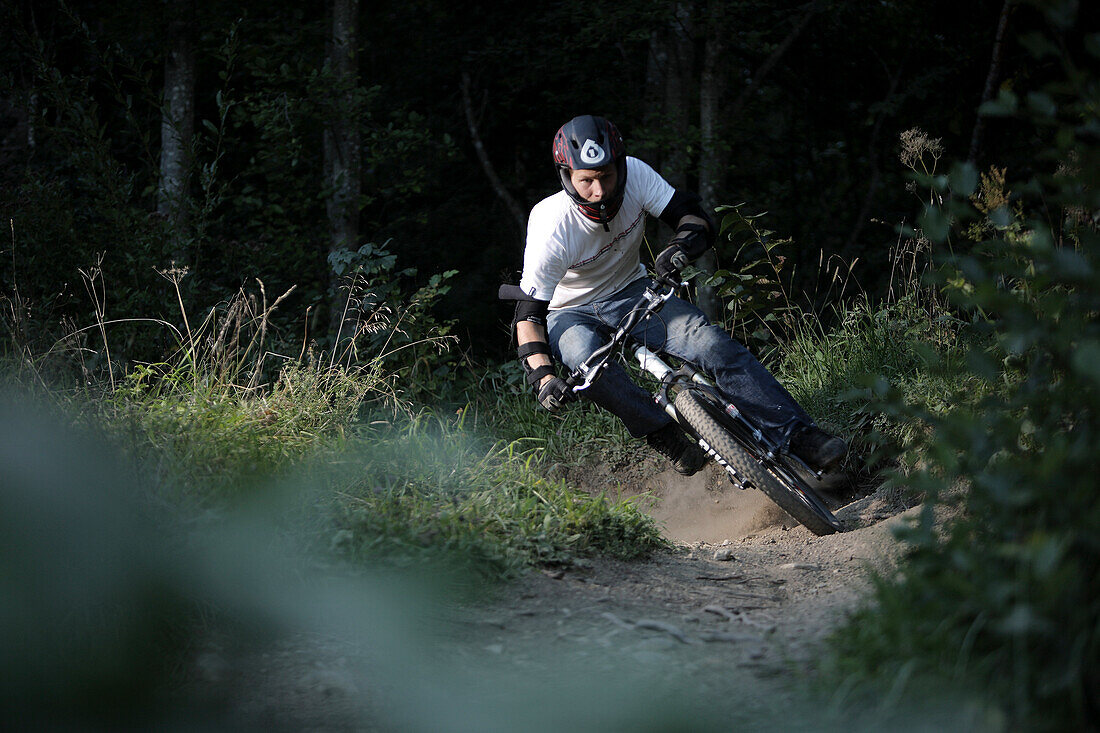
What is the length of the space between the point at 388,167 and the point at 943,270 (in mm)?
7468

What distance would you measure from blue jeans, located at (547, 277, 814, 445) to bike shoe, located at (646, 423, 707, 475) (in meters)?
0.06

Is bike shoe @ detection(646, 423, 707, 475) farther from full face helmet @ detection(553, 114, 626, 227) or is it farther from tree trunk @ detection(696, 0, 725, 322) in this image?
Answer: tree trunk @ detection(696, 0, 725, 322)

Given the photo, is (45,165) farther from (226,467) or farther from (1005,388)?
(1005,388)

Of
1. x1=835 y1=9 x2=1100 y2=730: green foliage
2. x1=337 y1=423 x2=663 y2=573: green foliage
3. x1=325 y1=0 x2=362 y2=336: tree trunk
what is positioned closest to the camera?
x1=835 y1=9 x2=1100 y2=730: green foliage

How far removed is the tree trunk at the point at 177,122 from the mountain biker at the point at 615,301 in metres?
3.54

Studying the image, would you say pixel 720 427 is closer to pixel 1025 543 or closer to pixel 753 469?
pixel 753 469

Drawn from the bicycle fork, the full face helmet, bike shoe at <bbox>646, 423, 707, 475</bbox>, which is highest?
the full face helmet

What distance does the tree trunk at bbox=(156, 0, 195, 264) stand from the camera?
709 centimetres

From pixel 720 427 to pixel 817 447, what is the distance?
1.48ft

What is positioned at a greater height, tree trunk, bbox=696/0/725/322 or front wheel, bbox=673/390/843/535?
tree trunk, bbox=696/0/725/322

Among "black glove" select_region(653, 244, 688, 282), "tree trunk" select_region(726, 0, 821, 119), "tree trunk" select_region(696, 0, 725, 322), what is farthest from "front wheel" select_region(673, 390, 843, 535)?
"tree trunk" select_region(726, 0, 821, 119)

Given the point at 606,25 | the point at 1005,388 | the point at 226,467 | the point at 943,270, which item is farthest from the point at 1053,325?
the point at 606,25

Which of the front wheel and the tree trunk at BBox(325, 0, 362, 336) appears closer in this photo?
the front wheel

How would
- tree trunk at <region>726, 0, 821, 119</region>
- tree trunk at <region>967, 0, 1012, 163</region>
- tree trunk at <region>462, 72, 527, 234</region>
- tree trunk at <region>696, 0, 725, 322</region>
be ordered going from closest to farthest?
tree trunk at <region>696, 0, 725, 322</region>
tree trunk at <region>967, 0, 1012, 163</region>
tree trunk at <region>726, 0, 821, 119</region>
tree trunk at <region>462, 72, 527, 234</region>
